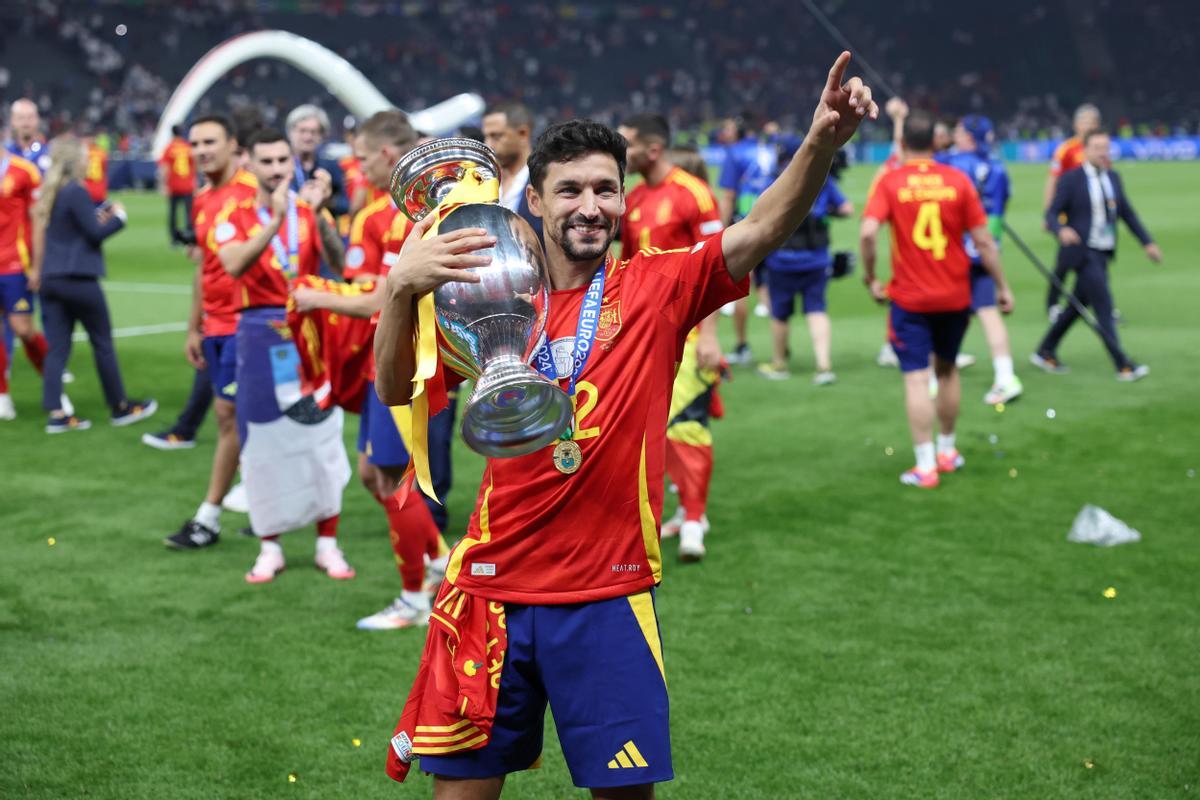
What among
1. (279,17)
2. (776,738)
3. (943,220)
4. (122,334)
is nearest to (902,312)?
(943,220)

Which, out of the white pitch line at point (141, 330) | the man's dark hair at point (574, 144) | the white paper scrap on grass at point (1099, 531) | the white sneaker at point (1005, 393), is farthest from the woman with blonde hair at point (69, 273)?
the man's dark hair at point (574, 144)

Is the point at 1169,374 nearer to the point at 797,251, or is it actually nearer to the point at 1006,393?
the point at 1006,393

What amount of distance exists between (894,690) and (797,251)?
23.9 ft

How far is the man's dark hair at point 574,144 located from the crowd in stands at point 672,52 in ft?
166

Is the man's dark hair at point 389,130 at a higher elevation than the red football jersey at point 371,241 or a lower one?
higher

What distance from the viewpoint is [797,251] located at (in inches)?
475

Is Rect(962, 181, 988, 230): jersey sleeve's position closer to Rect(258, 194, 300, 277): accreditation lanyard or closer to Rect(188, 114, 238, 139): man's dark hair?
Rect(258, 194, 300, 277): accreditation lanyard

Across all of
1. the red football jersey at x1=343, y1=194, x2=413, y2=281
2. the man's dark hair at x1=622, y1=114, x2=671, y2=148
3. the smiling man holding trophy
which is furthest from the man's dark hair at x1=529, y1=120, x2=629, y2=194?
the man's dark hair at x1=622, y1=114, x2=671, y2=148

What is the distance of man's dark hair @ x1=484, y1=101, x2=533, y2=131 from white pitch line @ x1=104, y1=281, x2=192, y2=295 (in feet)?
43.2

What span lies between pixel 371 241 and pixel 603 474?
11.3 feet

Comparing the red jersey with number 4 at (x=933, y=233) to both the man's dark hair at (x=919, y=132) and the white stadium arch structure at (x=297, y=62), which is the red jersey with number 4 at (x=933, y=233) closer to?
the man's dark hair at (x=919, y=132)

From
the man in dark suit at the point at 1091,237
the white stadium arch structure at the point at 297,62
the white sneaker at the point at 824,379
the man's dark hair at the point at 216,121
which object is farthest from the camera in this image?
the white stadium arch structure at the point at 297,62

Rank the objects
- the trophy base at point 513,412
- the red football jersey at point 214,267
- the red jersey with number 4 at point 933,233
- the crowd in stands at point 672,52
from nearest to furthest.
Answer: the trophy base at point 513,412
the red football jersey at point 214,267
the red jersey with number 4 at point 933,233
the crowd in stands at point 672,52

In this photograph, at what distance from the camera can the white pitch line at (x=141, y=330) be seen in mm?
15453
